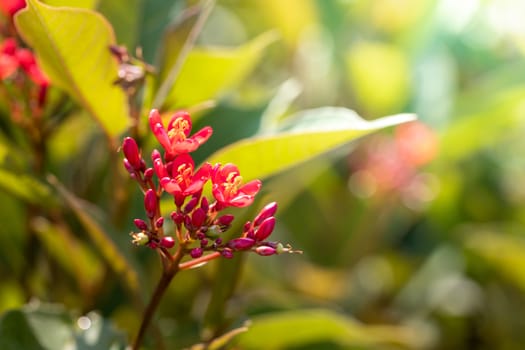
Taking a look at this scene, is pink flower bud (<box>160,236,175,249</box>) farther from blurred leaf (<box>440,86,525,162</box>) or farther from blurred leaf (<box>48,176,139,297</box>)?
blurred leaf (<box>440,86,525,162</box>)

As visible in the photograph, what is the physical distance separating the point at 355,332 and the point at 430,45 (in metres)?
0.87

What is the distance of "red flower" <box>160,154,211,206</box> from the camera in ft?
2.02

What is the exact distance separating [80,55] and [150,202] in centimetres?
23

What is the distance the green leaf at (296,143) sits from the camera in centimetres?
77

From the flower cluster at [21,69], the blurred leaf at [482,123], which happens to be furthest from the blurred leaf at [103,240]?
the blurred leaf at [482,123]

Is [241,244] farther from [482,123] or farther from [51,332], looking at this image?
[482,123]

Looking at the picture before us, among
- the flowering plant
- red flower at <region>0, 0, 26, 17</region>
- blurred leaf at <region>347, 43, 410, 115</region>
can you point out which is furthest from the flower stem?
blurred leaf at <region>347, 43, 410, 115</region>

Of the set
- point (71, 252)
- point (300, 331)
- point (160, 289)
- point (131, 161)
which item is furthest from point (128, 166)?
point (300, 331)

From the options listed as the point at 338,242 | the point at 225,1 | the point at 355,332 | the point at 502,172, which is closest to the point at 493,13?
the point at 502,172

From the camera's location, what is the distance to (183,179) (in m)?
0.65

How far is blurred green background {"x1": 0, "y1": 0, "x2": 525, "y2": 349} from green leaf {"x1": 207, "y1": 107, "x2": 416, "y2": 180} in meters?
0.33

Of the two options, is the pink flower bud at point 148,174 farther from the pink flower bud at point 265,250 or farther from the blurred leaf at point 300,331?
the blurred leaf at point 300,331

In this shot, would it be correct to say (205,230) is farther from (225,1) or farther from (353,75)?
(225,1)

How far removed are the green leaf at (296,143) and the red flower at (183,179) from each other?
0.15 metres
